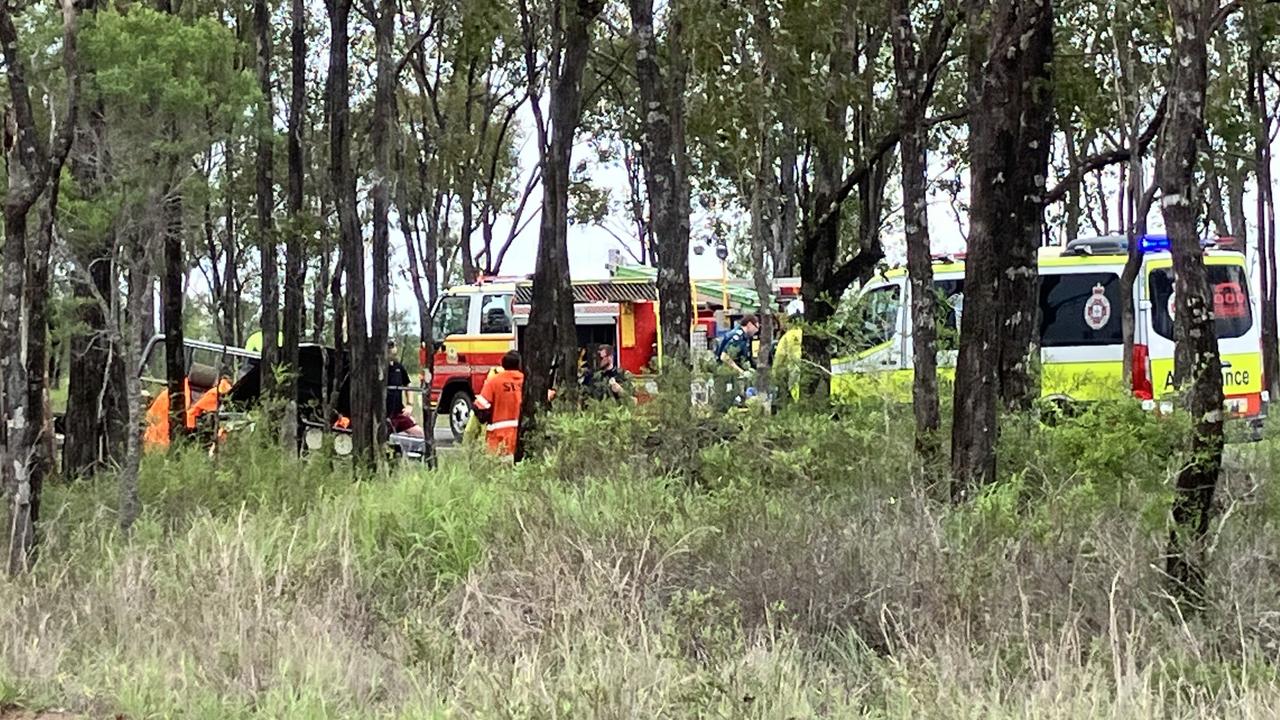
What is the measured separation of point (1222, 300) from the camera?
13828 mm

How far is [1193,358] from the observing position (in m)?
5.16

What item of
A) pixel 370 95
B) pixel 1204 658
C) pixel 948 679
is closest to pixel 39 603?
pixel 948 679

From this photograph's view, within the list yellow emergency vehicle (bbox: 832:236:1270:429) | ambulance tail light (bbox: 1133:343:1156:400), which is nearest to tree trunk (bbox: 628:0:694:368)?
yellow emergency vehicle (bbox: 832:236:1270:429)

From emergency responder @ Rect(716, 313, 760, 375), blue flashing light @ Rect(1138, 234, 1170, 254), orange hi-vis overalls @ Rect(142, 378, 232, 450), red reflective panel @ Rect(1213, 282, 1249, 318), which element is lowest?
orange hi-vis overalls @ Rect(142, 378, 232, 450)

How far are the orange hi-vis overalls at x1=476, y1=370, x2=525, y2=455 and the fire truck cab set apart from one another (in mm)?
8418

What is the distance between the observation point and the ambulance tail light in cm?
1274

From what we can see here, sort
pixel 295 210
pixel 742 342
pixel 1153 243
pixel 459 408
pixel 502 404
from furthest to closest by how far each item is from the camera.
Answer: pixel 459 408 < pixel 742 342 < pixel 295 210 < pixel 1153 243 < pixel 502 404

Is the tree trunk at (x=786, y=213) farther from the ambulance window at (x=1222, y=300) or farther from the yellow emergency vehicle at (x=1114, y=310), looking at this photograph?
the ambulance window at (x=1222, y=300)

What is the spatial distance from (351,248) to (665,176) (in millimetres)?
3479

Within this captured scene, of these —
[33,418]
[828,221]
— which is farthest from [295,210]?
[828,221]

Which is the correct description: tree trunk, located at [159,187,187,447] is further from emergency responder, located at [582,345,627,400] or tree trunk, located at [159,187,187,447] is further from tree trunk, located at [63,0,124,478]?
emergency responder, located at [582,345,627,400]

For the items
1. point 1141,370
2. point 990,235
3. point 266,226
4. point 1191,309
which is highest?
point 266,226

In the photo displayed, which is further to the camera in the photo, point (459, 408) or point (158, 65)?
point (459, 408)

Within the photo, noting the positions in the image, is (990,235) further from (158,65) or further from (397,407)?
(397,407)
